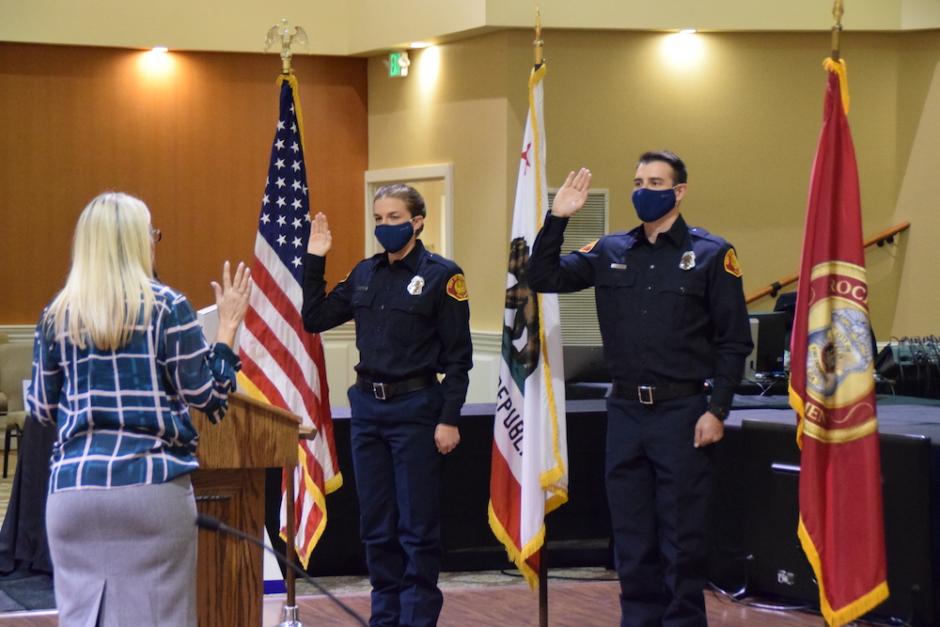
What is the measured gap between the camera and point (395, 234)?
4.83m

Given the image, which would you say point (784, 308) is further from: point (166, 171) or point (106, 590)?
point (106, 590)

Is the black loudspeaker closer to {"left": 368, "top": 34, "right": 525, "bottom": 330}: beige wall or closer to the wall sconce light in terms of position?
{"left": 368, "top": 34, "right": 525, "bottom": 330}: beige wall

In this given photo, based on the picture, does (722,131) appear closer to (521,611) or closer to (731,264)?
(521,611)

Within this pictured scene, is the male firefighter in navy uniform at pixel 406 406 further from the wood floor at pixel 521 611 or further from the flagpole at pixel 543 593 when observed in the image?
the wood floor at pixel 521 611

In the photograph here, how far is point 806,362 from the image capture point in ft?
14.8

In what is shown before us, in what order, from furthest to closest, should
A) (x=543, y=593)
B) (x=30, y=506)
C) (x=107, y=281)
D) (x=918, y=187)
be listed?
1. (x=918, y=187)
2. (x=30, y=506)
3. (x=543, y=593)
4. (x=107, y=281)

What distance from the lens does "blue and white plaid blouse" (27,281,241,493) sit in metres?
3.00

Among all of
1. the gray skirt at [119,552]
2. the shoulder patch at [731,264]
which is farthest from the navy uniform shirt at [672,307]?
the gray skirt at [119,552]

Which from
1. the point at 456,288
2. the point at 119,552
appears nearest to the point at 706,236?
the point at 456,288

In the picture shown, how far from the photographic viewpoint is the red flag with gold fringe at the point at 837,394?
444 centimetres

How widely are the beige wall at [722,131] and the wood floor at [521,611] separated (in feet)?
13.8

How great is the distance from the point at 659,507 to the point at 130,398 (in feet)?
6.86

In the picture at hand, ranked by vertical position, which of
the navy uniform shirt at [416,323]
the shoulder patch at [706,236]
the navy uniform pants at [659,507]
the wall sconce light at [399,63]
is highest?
the wall sconce light at [399,63]

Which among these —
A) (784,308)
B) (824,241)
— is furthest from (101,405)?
(784,308)
